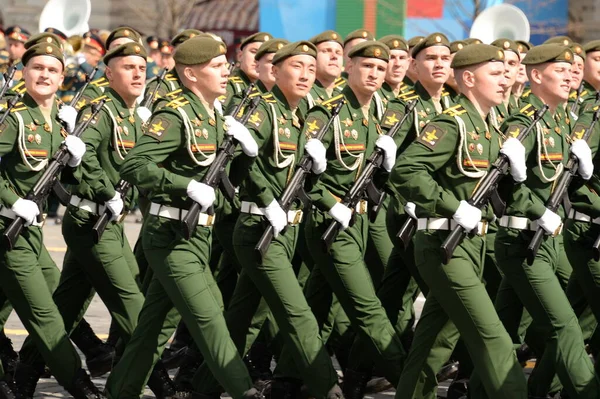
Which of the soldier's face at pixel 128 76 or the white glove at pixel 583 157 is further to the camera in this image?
the soldier's face at pixel 128 76

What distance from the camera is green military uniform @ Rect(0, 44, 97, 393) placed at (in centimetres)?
795

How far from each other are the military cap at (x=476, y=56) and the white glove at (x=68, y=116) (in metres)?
2.55

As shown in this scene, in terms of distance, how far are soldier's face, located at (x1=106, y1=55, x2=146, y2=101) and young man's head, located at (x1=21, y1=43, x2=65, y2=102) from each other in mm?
473

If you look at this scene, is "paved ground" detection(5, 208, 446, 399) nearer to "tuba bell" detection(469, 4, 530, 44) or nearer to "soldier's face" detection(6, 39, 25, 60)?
"soldier's face" detection(6, 39, 25, 60)

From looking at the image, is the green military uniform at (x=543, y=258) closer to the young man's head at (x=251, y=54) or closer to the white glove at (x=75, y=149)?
the white glove at (x=75, y=149)

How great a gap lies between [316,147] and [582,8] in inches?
867

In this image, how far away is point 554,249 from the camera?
25.5 ft

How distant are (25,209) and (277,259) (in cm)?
129

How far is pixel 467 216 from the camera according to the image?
7.10m

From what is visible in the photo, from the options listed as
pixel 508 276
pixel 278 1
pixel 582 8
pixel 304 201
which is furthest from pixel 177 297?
pixel 582 8

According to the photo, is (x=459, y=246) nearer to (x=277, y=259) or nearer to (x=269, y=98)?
(x=277, y=259)

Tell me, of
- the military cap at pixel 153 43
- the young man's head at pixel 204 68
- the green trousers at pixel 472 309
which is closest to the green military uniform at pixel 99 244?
the young man's head at pixel 204 68

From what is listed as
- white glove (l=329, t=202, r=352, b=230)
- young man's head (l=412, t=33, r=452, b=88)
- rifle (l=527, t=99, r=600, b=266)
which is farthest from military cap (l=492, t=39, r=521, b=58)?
white glove (l=329, t=202, r=352, b=230)

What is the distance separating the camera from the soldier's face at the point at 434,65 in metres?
9.84
